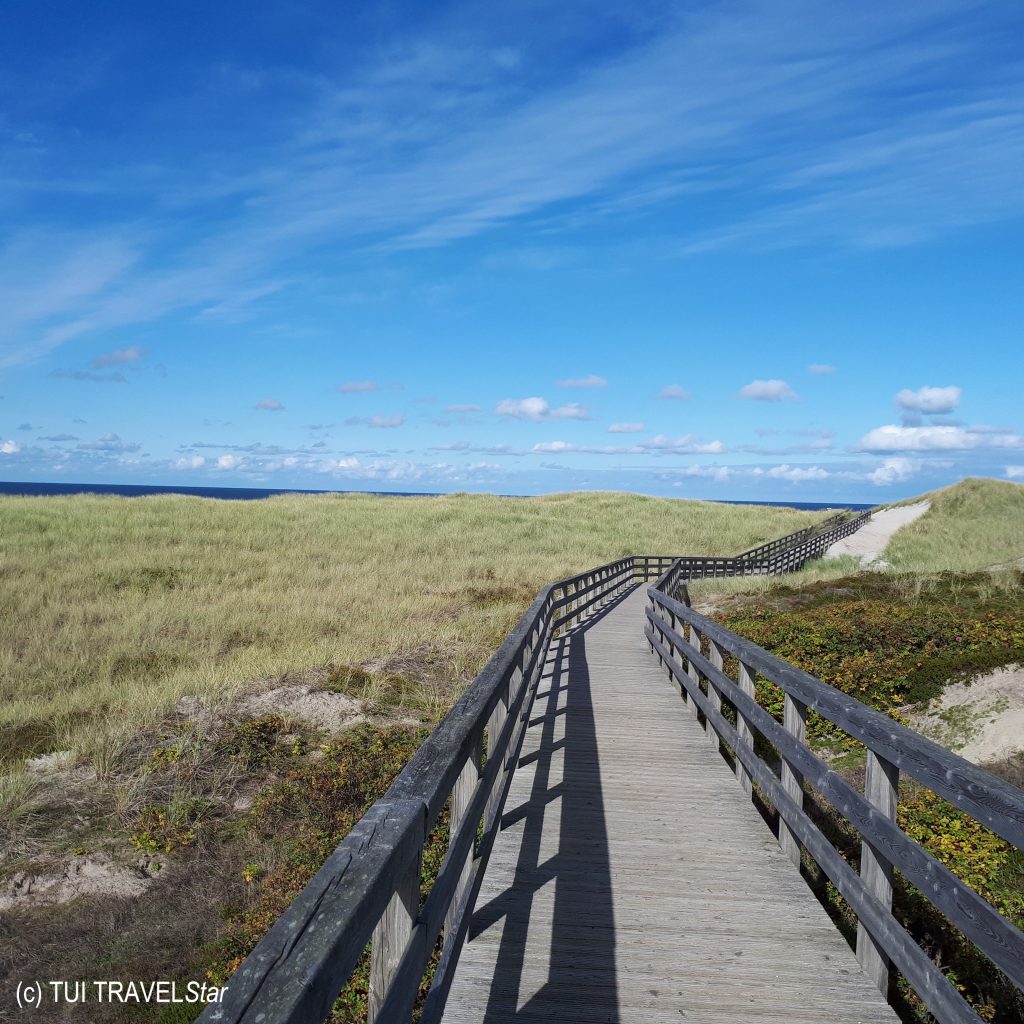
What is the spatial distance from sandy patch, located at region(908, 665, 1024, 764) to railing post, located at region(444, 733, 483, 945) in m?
5.64

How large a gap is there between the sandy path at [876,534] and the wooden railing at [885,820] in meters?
30.6

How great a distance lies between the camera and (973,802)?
9.27ft

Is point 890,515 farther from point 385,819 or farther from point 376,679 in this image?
point 385,819

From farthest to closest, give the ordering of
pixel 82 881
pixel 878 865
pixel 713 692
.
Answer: pixel 713 692 → pixel 82 881 → pixel 878 865

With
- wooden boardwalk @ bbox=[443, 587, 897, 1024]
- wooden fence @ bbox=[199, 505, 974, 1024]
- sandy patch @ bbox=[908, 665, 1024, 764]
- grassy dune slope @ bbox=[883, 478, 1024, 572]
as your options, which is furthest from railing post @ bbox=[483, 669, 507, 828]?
grassy dune slope @ bbox=[883, 478, 1024, 572]

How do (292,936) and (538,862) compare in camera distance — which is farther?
(538,862)

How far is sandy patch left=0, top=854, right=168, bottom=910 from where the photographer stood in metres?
6.64

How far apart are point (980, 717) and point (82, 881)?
8713 millimetres

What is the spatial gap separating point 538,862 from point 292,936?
361 centimetres

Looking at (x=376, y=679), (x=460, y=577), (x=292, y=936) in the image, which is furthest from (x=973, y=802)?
(x=460, y=577)

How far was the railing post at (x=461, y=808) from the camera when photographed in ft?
12.4

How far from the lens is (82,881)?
22.5 feet

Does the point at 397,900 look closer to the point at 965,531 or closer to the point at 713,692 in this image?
the point at 713,692

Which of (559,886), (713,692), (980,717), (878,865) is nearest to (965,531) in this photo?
(980,717)
